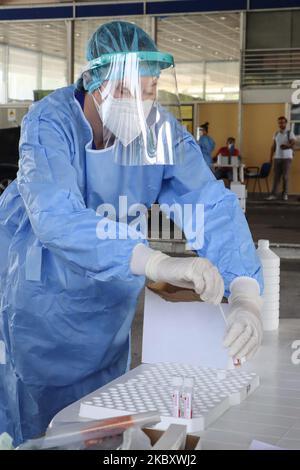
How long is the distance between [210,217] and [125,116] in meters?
0.33

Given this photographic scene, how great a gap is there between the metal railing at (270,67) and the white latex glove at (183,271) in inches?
533

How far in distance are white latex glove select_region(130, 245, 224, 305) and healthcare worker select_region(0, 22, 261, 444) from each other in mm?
24

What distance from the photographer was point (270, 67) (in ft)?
47.8

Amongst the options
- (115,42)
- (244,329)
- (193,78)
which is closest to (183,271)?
(244,329)

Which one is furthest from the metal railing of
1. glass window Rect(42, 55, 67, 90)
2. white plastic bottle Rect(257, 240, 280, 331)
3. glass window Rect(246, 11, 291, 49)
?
white plastic bottle Rect(257, 240, 280, 331)

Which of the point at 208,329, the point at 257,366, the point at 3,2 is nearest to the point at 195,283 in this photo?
the point at 208,329

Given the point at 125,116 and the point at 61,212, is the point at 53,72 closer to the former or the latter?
the point at 125,116

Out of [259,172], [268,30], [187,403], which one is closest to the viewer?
[187,403]

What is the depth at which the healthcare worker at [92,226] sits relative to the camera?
154 centimetres

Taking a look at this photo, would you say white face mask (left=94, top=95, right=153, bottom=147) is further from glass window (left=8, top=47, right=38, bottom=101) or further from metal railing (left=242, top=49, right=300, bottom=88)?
glass window (left=8, top=47, right=38, bottom=101)

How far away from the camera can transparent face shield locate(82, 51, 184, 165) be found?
68.1 inches

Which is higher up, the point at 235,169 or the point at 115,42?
the point at 115,42

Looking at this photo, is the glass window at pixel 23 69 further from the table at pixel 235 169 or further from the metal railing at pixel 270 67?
the table at pixel 235 169

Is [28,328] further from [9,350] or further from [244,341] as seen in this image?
[244,341]
